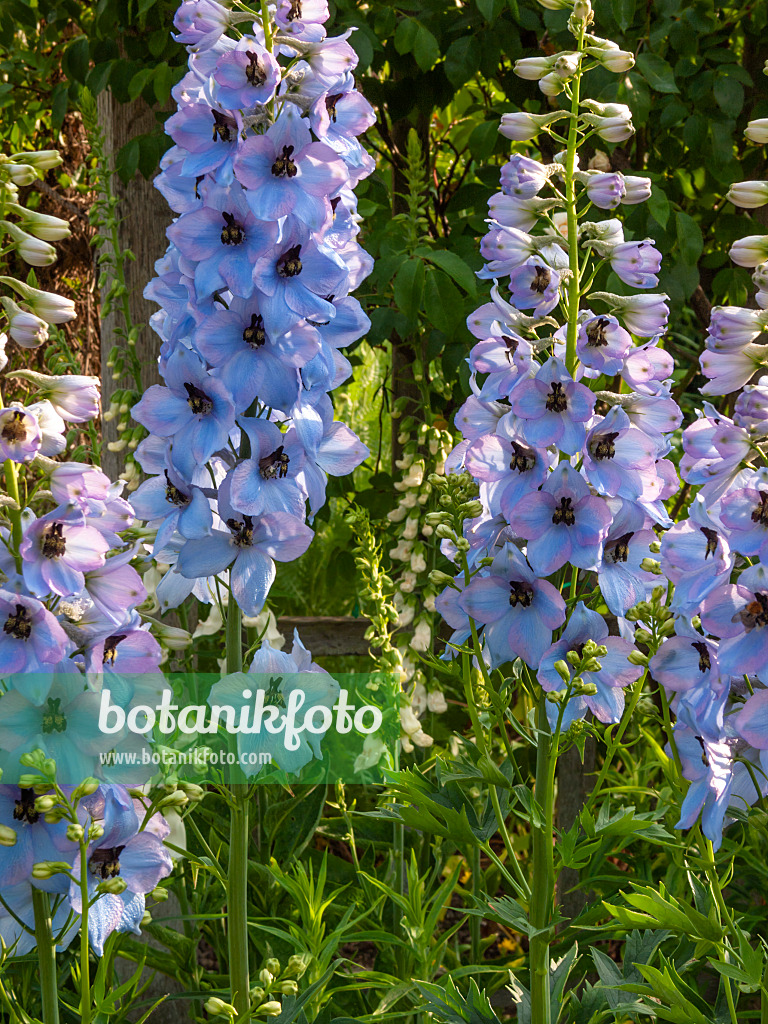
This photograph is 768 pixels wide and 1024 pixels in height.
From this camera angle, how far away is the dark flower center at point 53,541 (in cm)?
104

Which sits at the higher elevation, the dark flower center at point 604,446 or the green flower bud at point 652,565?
the dark flower center at point 604,446

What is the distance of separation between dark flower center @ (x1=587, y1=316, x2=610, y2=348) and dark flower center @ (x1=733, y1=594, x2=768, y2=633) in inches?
15.6

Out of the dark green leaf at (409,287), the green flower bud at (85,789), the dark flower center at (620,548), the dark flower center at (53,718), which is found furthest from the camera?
the dark green leaf at (409,287)

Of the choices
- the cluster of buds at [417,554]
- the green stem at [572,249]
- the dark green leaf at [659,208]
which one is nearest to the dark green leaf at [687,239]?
the dark green leaf at [659,208]

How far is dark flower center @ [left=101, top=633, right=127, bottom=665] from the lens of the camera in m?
1.11

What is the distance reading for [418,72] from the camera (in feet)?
7.64

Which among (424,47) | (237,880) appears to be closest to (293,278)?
(237,880)

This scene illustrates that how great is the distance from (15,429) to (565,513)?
2.12ft

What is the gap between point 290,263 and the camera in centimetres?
116

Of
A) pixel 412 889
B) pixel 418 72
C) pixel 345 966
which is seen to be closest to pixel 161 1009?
pixel 345 966

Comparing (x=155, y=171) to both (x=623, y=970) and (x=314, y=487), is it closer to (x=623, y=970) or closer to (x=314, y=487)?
(x=314, y=487)

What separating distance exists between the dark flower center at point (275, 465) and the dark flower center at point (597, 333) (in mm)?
413

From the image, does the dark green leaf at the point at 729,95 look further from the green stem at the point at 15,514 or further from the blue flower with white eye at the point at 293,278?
the green stem at the point at 15,514

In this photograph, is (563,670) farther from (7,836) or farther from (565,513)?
(7,836)
